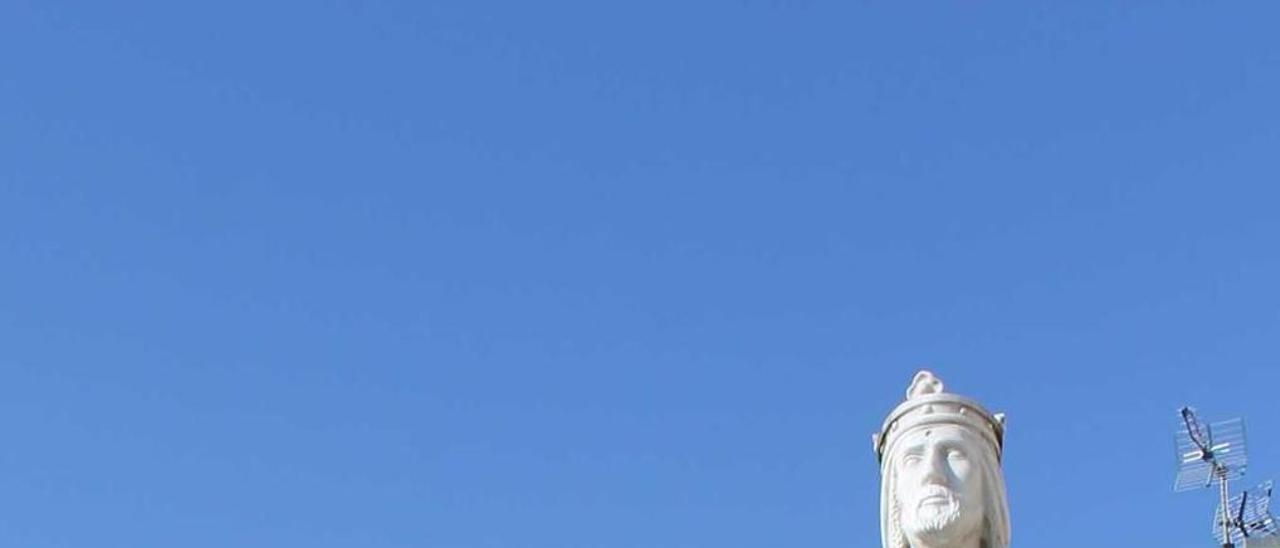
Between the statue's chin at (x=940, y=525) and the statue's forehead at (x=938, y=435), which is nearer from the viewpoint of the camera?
A: the statue's chin at (x=940, y=525)

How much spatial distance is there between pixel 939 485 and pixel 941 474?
9 centimetres

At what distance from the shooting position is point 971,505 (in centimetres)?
1200

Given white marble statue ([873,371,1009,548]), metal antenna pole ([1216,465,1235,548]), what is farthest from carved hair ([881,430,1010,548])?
metal antenna pole ([1216,465,1235,548])

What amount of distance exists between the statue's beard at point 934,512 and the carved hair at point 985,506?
16 centimetres

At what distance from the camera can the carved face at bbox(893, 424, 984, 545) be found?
1191cm

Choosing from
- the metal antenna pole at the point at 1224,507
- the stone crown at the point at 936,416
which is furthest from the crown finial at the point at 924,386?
the metal antenna pole at the point at 1224,507

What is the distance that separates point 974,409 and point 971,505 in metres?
0.74

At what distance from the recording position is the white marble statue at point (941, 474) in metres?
11.9

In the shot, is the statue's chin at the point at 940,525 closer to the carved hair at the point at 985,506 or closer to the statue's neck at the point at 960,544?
the statue's neck at the point at 960,544

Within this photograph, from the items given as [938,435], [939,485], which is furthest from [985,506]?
[938,435]

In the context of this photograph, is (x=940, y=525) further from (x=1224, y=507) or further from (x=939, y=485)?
(x=1224, y=507)

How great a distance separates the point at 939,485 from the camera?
1209 cm

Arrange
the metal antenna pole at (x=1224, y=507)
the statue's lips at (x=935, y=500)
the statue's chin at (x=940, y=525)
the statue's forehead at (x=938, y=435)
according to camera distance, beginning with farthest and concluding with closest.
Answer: the metal antenna pole at (x=1224, y=507) < the statue's forehead at (x=938, y=435) < the statue's lips at (x=935, y=500) < the statue's chin at (x=940, y=525)

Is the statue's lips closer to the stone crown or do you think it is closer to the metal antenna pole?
the stone crown
